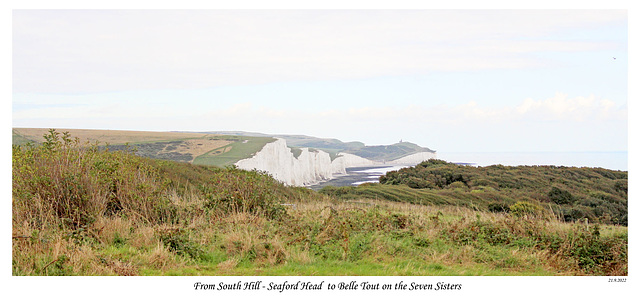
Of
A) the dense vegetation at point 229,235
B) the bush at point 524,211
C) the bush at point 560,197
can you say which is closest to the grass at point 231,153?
the bush at point 560,197

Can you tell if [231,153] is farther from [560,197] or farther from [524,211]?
[524,211]

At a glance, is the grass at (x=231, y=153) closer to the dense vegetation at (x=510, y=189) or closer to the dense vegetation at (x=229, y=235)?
the dense vegetation at (x=510, y=189)

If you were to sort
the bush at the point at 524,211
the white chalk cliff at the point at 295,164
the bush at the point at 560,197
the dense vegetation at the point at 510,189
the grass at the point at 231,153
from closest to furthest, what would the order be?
the bush at the point at 524,211 < the dense vegetation at the point at 510,189 < the bush at the point at 560,197 < the grass at the point at 231,153 < the white chalk cliff at the point at 295,164

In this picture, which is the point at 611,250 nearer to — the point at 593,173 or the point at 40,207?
the point at 40,207

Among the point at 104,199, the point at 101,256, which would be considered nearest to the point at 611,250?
the point at 101,256

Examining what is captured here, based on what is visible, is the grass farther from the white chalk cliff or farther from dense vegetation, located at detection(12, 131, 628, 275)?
dense vegetation, located at detection(12, 131, 628, 275)

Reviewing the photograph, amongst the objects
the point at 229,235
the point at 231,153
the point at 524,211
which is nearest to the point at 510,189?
the point at 524,211

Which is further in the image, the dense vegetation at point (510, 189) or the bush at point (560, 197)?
the bush at point (560, 197)
